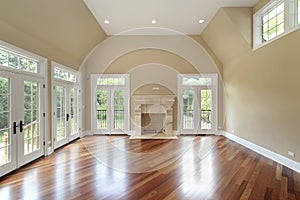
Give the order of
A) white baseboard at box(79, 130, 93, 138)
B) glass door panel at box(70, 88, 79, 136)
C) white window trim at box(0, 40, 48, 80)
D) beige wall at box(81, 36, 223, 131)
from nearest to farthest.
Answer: white window trim at box(0, 40, 48, 80) → glass door panel at box(70, 88, 79, 136) → white baseboard at box(79, 130, 93, 138) → beige wall at box(81, 36, 223, 131)

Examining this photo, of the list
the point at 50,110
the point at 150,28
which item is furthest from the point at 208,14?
→ the point at 50,110

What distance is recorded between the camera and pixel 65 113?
666 cm

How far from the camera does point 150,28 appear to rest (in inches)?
292

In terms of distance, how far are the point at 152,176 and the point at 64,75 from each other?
14.4 ft

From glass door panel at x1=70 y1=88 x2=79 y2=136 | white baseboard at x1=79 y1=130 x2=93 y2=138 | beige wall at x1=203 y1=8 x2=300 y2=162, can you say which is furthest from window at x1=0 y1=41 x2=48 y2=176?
beige wall at x1=203 y1=8 x2=300 y2=162

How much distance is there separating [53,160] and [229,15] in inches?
232

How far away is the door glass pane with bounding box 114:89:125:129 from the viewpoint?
8484 millimetres

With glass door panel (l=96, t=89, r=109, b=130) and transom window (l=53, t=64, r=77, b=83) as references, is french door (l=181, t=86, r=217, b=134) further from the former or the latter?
transom window (l=53, t=64, r=77, b=83)

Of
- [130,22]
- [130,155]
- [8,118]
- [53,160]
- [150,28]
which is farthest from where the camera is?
[150,28]

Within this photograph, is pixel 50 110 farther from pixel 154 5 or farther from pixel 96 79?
pixel 154 5

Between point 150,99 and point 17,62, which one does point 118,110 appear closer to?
point 150,99

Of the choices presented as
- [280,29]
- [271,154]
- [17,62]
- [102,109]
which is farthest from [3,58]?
[271,154]

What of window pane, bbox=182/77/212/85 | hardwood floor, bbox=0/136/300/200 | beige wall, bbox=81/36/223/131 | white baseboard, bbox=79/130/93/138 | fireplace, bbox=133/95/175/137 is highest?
beige wall, bbox=81/36/223/131

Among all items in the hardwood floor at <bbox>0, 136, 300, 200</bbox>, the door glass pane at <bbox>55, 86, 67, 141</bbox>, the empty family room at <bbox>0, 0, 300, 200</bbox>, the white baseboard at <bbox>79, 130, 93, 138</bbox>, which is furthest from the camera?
the white baseboard at <bbox>79, 130, 93, 138</bbox>
